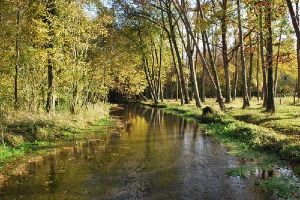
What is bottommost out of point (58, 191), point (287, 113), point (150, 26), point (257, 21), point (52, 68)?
point (58, 191)

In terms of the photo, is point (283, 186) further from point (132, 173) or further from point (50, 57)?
point (50, 57)

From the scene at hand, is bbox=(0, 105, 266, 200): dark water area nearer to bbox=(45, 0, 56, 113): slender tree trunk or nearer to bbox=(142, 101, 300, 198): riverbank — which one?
bbox=(142, 101, 300, 198): riverbank

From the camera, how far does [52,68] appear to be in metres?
26.7

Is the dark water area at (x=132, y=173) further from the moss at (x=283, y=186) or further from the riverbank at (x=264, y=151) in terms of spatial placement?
the riverbank at (x=264, y=151)

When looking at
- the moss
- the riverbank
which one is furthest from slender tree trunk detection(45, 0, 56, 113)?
the moss

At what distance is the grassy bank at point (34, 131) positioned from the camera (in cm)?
1768

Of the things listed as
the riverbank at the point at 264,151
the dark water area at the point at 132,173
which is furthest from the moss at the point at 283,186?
the dark water area at the point at 132,173

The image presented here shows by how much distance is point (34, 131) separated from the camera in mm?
20484

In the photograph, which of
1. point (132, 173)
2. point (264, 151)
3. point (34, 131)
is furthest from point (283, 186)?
point (34, 131)

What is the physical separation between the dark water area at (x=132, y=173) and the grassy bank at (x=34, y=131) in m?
1.22

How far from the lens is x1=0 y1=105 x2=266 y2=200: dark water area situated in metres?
11.7

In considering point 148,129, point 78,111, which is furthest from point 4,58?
point 148,129

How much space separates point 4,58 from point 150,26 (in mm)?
38305

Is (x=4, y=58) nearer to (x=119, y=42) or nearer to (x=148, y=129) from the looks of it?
(x=148, y=129)
